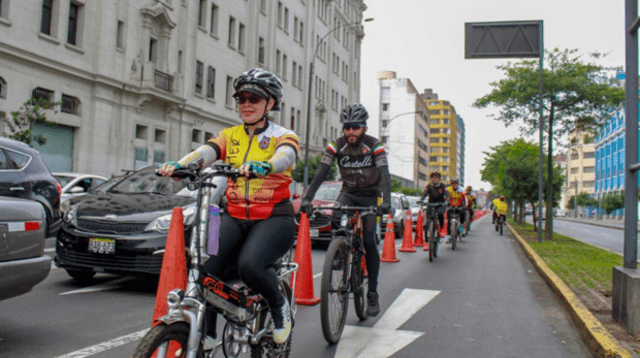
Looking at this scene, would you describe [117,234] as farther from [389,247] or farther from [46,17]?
[46,17]

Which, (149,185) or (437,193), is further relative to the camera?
(437,193)

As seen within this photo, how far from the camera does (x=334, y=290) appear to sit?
16.6ft

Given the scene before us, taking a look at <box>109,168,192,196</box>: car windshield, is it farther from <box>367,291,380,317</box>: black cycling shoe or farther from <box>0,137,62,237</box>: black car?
<box>367,291,380,317</box>: black cycling shoe

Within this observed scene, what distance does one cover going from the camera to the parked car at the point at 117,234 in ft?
21.8

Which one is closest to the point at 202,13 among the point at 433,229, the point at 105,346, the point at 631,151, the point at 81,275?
the point at 433,229

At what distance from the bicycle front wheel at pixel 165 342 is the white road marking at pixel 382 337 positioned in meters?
2.16

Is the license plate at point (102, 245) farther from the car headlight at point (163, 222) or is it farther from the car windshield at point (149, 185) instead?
the car windshield at point (149, 185)

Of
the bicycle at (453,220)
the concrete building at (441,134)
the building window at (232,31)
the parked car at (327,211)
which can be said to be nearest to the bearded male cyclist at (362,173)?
the parked car at (327,211)

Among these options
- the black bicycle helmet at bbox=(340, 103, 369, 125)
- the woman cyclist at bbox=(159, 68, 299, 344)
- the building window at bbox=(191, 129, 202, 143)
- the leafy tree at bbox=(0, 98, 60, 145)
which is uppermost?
the building window at bbox=(191, 129, 202, 143)

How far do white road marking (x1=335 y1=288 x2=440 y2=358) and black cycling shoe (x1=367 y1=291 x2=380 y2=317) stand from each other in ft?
0.40

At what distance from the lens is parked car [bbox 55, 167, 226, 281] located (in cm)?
666

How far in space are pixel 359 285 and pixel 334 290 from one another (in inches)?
25.8

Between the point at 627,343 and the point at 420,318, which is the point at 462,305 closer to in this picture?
the point at 420,318

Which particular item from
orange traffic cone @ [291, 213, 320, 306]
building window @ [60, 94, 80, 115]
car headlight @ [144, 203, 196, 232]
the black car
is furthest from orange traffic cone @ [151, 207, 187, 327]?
building window @ [60, 94, 80, 115]
